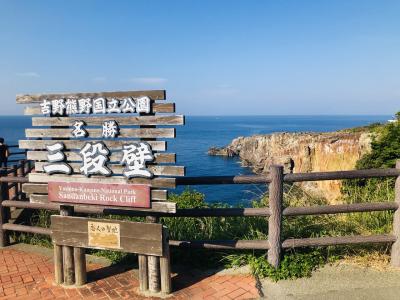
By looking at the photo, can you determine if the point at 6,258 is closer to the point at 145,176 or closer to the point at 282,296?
the point at 145,176

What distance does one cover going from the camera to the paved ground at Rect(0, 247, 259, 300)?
14.6 ft

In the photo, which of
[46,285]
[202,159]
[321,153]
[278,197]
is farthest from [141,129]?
[202,159]

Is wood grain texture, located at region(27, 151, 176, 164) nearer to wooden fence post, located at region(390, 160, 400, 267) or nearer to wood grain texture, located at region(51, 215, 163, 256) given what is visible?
wood grain texture, located at region(51, 215, 163, 256)

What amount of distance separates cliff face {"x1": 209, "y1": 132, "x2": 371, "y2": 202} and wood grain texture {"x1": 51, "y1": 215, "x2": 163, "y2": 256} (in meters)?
7.28

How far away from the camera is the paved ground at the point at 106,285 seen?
176 inches

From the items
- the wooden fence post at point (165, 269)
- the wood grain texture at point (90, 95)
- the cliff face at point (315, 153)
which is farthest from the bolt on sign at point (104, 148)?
the cliff face at point (315, 153)

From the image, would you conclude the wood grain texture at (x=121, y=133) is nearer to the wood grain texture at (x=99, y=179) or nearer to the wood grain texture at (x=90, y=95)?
the wood grain texture at (x=90, y=95)

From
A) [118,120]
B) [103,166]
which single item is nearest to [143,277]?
[103,166]

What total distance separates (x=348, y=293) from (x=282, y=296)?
837 mm

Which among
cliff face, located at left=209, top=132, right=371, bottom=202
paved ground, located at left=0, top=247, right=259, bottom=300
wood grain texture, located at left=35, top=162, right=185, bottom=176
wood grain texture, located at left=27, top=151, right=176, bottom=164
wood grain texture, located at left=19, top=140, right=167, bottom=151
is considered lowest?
cliff face, located at left=209, top=132, right=371, bottom=202

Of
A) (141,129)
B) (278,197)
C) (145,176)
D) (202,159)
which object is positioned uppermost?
(141,129)

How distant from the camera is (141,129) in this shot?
4230mm

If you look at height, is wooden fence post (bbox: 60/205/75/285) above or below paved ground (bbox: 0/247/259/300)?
above

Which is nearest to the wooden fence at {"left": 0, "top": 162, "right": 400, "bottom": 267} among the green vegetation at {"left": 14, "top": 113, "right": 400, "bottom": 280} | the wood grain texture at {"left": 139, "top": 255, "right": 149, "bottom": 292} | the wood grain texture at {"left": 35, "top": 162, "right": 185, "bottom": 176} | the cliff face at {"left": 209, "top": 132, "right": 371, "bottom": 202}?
the green vegetation at {"left": 14, "top": 113, "right": 400, "bottom": 280}
